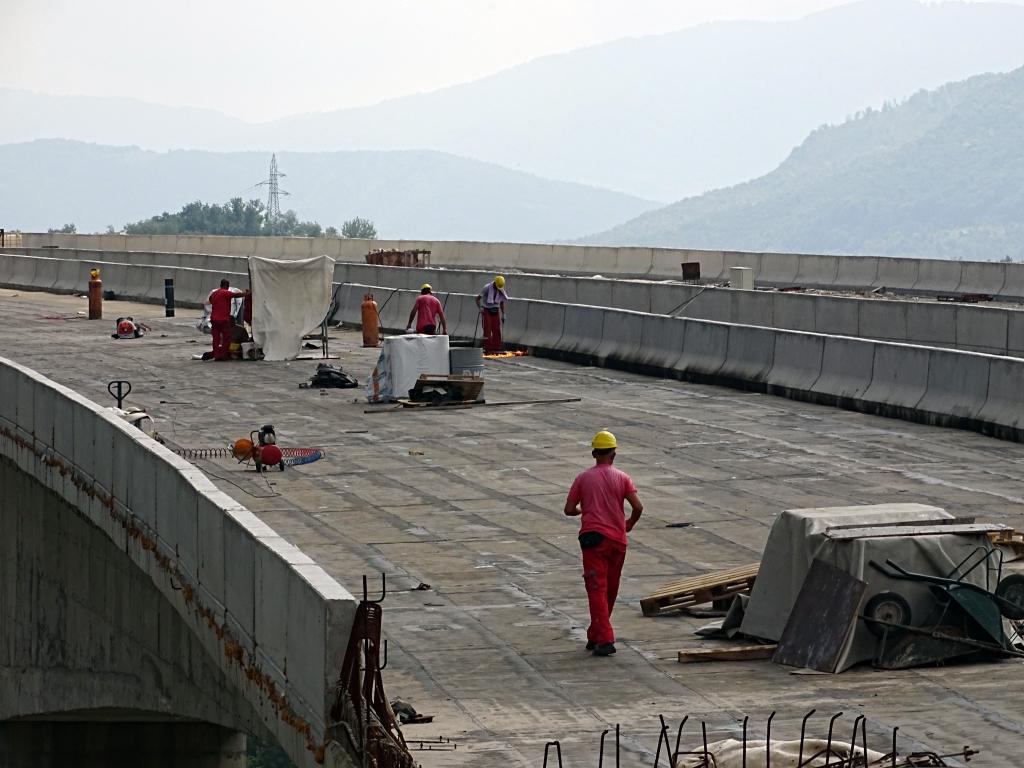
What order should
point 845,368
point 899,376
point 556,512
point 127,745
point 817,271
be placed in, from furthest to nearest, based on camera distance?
1. point 817,271
2. point 845,368
3. point 899,376
4. point 127,745
5. point 556,512

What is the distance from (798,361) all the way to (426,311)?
22.0 ft

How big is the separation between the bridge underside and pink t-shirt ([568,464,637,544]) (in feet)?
20.1

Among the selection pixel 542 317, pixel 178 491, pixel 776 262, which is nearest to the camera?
pixel 178 491

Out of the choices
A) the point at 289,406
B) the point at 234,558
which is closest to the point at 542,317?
the point at 289,406

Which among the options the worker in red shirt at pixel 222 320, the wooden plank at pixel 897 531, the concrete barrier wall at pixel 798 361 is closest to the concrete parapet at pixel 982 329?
the concrete barrier wall at pixel 798 361

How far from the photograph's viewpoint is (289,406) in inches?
1116

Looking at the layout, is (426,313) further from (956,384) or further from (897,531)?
(897,531)

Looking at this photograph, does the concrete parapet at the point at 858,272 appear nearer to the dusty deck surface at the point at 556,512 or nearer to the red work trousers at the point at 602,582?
the dusty deck surface at the point at 556,512

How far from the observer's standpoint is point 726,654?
12.9m

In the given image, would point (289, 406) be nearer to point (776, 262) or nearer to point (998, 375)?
point (998, 375)

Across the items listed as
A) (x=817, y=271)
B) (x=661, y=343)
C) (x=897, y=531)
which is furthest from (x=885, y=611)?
(x=817, y=271)

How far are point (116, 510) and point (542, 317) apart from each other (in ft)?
65.4

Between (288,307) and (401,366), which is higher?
(288,307)

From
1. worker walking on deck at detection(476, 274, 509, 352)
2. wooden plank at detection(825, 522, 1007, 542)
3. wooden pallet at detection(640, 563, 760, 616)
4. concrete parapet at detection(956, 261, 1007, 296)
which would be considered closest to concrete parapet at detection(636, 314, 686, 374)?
worker walking on deck at detection(476, 274, 509, 352)
